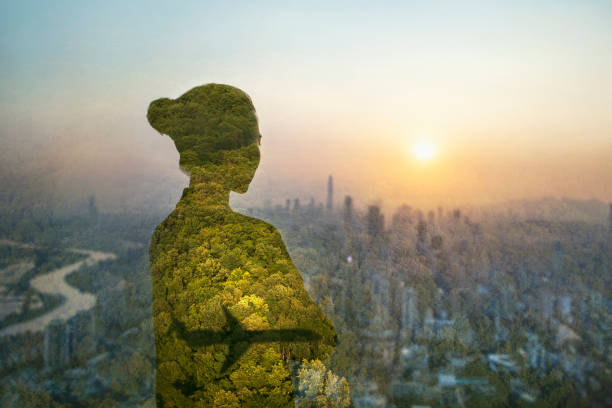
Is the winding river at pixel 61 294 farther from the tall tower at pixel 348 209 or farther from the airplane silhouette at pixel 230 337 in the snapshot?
the tall tower at pixel 348 209

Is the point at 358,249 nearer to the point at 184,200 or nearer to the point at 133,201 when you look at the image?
the point at 184,200

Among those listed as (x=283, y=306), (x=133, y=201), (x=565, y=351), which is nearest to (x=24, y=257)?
(x=133, y=201)

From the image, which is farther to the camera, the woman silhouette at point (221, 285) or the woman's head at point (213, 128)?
the woman's head at point (213, 128)

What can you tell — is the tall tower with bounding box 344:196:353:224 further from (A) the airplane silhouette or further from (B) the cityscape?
(A) the airplane silhouette

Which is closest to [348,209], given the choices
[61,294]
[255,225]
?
[255,225]

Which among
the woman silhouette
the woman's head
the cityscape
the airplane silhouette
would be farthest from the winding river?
the woman's head

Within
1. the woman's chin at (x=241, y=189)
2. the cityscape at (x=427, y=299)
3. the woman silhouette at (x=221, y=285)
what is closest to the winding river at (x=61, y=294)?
the cityscape at (x=427, y=299)
